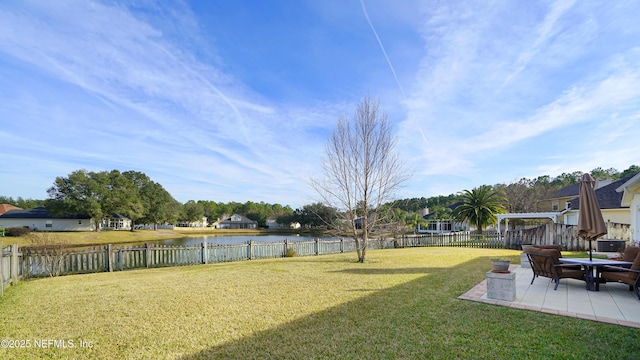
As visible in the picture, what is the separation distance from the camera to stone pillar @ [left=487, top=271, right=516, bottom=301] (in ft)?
17.3

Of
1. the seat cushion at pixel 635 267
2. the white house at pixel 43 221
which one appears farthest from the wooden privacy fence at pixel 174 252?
the white house at pixel 43 221

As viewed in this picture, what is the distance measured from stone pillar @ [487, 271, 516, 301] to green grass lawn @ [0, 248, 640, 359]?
0.48 meters

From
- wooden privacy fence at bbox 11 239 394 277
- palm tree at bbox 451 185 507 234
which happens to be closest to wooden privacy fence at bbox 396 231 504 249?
palm tree at bbox 451 185 507 234

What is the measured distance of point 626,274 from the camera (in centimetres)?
564

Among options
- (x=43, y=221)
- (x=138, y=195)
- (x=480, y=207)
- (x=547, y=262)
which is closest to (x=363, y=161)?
(x=547, y=262)

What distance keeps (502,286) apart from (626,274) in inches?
105

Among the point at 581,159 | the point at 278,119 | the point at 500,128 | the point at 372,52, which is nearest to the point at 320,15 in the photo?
the point at 372,52

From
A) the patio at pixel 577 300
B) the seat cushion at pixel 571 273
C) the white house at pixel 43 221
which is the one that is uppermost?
the seat cushion at pixel 571 273

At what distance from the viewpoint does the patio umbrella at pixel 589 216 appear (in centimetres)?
636

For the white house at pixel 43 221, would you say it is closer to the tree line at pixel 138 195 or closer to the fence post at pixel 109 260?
the tree line at pixel 138 195

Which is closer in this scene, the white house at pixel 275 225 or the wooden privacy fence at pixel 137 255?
the wooden privacy fence at pixel 137 255

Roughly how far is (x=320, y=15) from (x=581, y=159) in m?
18.3

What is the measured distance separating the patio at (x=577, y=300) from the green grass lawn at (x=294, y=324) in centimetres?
32

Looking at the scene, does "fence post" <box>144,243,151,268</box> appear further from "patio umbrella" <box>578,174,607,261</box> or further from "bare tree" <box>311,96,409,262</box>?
"patio umbrella" <box>578,174,607,261</box>
